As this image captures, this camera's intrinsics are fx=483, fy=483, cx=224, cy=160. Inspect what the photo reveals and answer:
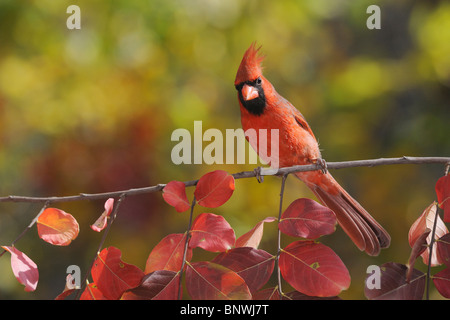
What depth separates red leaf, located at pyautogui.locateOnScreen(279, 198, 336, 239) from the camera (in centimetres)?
60

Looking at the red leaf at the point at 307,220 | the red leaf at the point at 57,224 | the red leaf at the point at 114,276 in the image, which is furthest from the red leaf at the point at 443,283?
the red leaf at the point at 57,224

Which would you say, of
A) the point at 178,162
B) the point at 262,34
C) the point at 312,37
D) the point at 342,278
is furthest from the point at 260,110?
the point at 312,37

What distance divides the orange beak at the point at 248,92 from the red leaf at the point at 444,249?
0.45m

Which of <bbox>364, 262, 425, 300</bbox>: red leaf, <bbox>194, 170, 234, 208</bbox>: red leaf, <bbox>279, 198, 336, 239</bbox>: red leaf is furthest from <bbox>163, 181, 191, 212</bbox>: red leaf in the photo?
<bbox>364, 262, 425, 300</bbox>: red leaf

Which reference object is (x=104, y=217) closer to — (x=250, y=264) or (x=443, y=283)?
(x=250, y=264)

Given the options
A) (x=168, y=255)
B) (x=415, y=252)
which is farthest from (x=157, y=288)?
(x=415, y=252)

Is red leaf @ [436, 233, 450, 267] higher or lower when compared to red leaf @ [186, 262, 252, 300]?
higher

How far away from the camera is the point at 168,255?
627 mm

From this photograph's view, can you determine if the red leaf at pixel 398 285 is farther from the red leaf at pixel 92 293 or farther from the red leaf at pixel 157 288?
the red leaf at pixel 92 293

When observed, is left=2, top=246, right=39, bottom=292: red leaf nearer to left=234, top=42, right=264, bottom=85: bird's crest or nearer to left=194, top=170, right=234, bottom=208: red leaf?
left=194, top=170, right=234, bottom=208: red leaf

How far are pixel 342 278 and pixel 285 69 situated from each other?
1893mm

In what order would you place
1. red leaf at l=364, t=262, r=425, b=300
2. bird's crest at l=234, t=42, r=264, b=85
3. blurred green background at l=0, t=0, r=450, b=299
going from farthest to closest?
blurred green background at l=0, t=0, r=450, b=299, bird's crest at l=234, t=42, r=264, b=85, red leaf at l=364, t=262, r=425, b=300

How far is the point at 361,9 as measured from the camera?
2.49 metres
